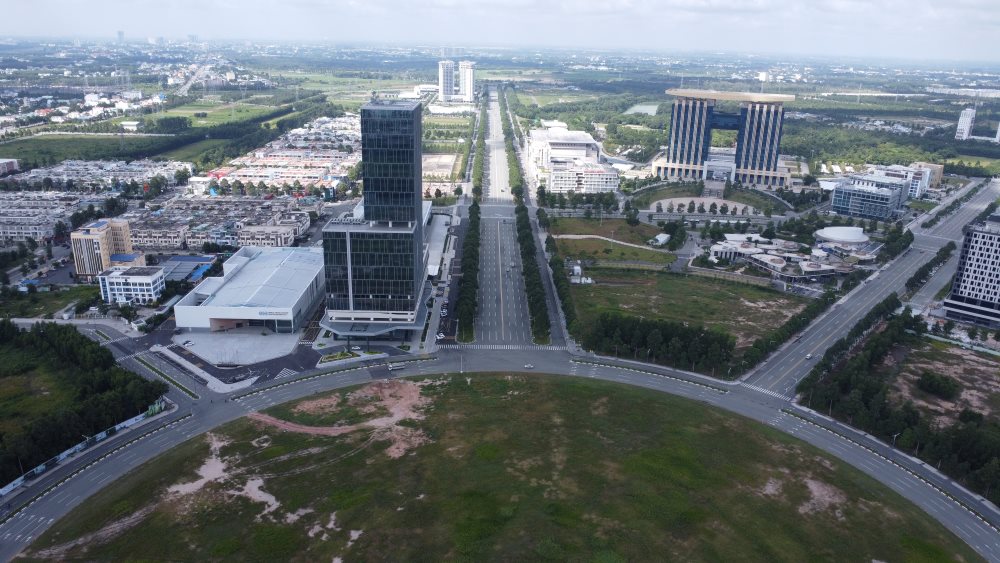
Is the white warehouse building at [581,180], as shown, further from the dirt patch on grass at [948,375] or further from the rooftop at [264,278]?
the dirt patch on grass at [948,375]

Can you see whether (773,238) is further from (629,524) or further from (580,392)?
(629,524)

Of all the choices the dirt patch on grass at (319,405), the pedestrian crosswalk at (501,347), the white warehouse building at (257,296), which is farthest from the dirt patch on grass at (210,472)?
the pedestrian crosswalk at (501,347)

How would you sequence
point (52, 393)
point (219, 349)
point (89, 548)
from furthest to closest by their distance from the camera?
1. point (219, 349)
2. point (52, 393)
3. point (89, 548)

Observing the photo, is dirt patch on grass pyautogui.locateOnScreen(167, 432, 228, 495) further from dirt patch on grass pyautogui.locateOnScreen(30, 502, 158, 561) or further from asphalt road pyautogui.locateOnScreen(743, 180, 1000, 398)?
asphalt road pyautogui.locateOnScreen(743, 180, 1000, 398)

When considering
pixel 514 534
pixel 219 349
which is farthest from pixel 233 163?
pixel 514 534

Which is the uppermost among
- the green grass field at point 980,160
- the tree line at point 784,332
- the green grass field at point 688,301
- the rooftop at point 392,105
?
the rooftop at point 392,105

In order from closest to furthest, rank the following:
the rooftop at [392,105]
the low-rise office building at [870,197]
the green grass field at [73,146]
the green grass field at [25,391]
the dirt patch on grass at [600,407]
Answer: the green grass field at [25,391]
the dirt patch on grass at [600,407]
the rooftop at [392,105]
the low-rise office building at [870,197]
the green grass field at [73,146]

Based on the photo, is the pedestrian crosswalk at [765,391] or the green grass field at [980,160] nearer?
the pedestrian crosswalk at [765,391]
